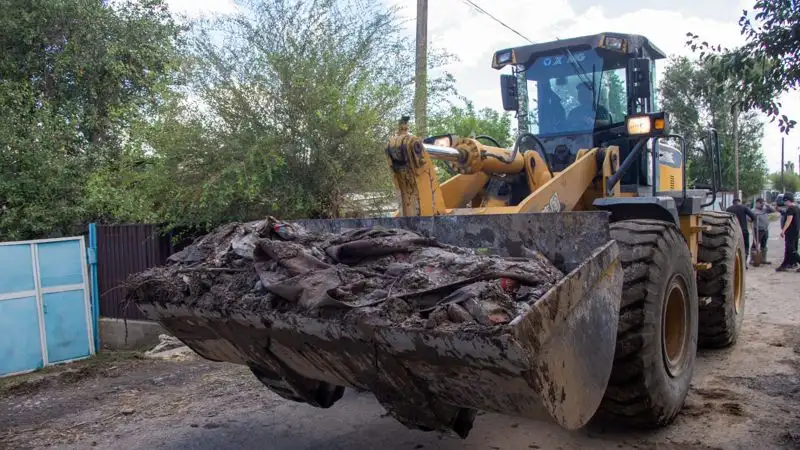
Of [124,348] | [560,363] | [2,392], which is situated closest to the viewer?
[560,363]

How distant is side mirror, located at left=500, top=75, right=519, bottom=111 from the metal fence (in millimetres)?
5210

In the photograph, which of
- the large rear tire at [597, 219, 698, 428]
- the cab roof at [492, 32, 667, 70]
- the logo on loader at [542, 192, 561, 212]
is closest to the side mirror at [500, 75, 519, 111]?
the cab roof at [492, 32, 667, 70]

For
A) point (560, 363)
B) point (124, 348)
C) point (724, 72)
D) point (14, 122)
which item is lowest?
point (124, 348)

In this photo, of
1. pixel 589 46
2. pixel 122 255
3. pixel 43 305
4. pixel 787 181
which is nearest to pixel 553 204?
pixel 589 46

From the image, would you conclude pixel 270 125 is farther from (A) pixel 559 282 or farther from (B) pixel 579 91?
(A) pixel 559 282

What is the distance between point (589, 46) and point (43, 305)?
722cm

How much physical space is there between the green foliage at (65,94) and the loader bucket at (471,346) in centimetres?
759

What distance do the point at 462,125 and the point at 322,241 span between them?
11.2 metres

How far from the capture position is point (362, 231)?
153 inches

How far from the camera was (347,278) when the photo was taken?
10.6 feet

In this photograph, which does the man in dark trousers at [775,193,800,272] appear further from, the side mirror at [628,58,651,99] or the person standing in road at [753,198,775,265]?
the side mirror at [628,58,651,99]

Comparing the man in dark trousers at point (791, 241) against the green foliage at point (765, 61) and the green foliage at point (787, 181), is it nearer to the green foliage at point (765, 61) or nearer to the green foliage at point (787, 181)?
the green foliage at point (765, 61)

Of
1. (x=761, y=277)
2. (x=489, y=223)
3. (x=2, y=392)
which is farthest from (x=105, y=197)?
(x=761, y=277)

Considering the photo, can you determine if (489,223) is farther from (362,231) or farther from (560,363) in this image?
(560,363)
